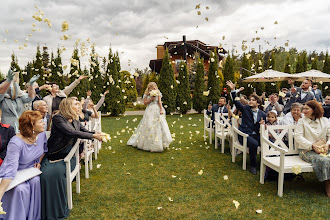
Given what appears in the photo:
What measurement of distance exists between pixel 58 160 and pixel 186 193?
7.66ft

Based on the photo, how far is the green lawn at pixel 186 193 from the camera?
11.7 feet

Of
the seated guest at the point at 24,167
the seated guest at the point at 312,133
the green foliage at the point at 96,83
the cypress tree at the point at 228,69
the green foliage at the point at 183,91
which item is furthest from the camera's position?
the cypress tree at the point at 228,69

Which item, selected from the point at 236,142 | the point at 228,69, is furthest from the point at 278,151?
the point at 228,69

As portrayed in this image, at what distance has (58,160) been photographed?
11.8 ft

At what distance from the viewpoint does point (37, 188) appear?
10.2 feet

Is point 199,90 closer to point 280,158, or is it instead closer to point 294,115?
point 294,115

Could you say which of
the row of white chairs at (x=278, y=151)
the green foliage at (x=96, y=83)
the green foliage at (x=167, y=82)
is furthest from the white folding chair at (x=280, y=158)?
the green foliage at (x=96, y=83)

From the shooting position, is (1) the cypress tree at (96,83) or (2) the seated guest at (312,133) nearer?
(2) the seated guest at (312,133)

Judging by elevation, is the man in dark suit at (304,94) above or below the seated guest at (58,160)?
above

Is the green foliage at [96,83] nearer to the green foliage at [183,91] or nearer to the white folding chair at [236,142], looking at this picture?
the green foliage at [183,91]

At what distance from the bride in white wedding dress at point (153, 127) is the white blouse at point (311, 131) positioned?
3889 millimetres

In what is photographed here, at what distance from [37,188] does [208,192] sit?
113 inches

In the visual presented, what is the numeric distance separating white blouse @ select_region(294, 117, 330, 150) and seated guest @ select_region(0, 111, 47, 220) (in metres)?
4.53

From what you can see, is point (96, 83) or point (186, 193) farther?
point (96, 83)
